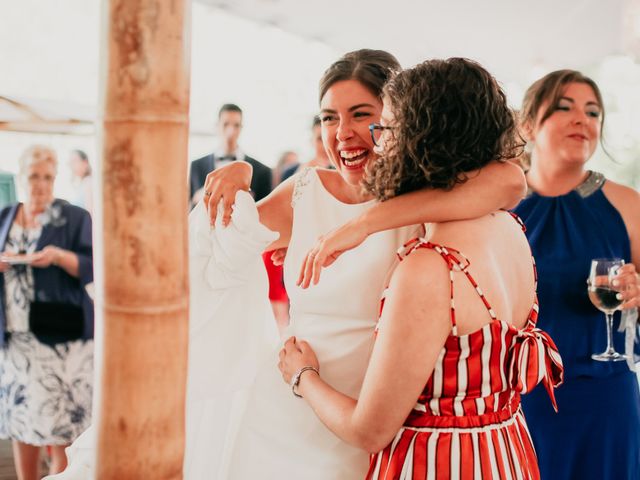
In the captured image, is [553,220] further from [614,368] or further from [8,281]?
[8,281]

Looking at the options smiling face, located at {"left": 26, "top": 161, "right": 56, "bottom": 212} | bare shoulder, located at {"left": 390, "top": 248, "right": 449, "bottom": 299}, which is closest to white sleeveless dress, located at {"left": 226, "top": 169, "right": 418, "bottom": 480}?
bare shoulder, located at {"left": 390, "top": 248, "right": 449, "bottom": 299}

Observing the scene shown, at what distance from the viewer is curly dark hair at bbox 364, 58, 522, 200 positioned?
106 centimetres

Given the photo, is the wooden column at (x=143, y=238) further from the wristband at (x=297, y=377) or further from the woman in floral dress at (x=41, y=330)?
the woman in floral dress at (x=41, y=330)

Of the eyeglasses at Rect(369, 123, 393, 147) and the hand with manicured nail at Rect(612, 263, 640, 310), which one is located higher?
the eyeglasses at Rect(369, 123, 393, 147)

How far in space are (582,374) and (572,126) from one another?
29.3 inches

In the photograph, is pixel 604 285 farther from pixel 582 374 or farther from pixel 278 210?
pixel 278 210

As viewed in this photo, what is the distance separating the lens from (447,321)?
0.98 meters

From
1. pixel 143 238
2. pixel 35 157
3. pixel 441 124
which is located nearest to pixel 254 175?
pixel 35 157

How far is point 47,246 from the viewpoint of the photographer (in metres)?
3.04

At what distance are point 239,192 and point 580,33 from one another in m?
7.85

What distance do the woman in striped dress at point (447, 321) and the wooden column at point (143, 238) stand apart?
37 cm

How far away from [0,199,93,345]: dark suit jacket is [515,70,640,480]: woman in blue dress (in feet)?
6.76

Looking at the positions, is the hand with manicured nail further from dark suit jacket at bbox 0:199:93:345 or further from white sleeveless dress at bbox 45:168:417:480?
dark suit jacket at bbox 0:199:93:345

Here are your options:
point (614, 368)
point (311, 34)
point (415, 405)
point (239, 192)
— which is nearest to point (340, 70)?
point (239, 192)
